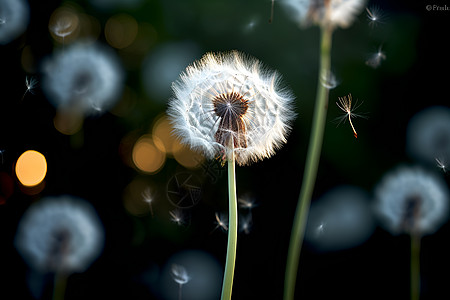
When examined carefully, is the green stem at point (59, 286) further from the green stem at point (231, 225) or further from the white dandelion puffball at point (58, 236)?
the green stem at point (231, 225)

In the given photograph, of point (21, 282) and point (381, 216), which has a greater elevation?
point (381, 216)

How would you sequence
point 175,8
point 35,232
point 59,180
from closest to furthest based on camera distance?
point 35,232
point 59,180
point 175,8

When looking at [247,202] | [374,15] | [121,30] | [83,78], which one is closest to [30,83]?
[83,78]

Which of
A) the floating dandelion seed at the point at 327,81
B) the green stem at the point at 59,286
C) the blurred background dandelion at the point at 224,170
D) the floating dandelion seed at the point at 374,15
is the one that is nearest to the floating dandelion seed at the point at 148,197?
the blurred background dandelion at the point at 224,170

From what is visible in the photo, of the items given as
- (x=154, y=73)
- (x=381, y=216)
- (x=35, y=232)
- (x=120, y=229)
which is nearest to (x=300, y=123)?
(x=381, y=216)

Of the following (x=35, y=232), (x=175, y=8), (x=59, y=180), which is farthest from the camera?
(x=175, y=8)

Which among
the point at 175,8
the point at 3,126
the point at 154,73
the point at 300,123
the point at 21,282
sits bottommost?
the point at 21,282

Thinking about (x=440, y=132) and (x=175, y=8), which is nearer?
(x=440, y=132)

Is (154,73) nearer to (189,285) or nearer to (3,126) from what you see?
(3,126)
